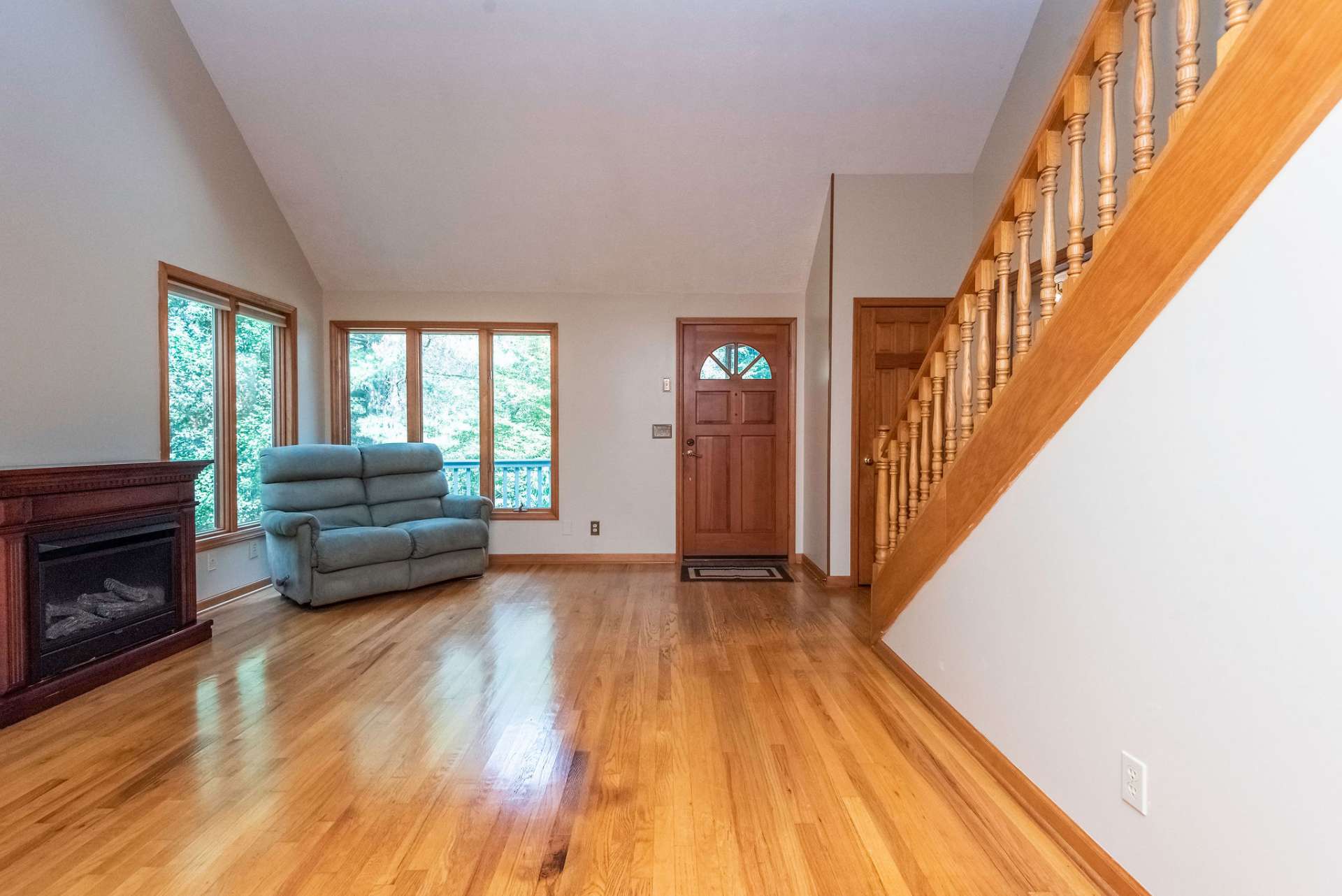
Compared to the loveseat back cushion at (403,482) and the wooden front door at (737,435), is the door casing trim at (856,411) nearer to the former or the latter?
the wooden front door at (737,435)

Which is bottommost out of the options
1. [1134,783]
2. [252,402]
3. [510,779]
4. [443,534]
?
[510,779]

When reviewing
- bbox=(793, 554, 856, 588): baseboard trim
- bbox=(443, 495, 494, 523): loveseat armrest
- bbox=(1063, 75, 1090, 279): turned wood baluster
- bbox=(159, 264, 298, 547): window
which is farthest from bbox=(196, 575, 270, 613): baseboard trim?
bbox=(1063, 75, 1090, 279): turned wood baluster

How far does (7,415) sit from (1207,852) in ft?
13.9

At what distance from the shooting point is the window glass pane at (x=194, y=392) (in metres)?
4.12

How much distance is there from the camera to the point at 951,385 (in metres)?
2.79

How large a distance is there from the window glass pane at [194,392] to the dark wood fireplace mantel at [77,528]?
0.47 meters

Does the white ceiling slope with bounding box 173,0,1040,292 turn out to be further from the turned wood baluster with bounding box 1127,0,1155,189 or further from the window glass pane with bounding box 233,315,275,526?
the turned wood baluster with bounding box 1127,0,1155,189

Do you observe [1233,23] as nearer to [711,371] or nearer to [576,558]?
[711,371]

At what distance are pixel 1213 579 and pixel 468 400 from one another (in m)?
5.36

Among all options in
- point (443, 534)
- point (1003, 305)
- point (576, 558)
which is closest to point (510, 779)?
point (1003, 305)

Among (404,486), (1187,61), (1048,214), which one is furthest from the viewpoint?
(404,486)

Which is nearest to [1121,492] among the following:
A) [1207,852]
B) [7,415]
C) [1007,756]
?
[1207,852]

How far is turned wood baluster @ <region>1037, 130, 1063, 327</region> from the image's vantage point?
2.05m

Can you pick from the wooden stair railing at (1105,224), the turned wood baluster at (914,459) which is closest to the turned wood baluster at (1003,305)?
the wooden stair railing at (1105,224)
